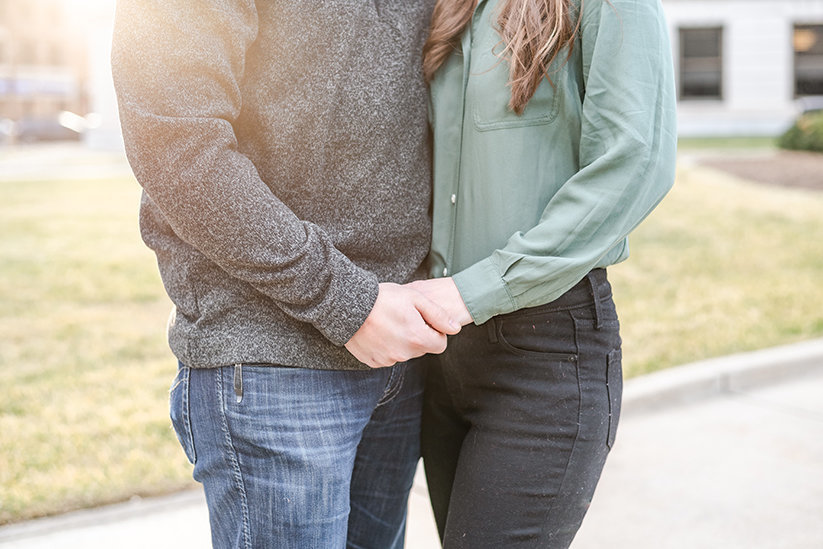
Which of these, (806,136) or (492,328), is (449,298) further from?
(806,136)

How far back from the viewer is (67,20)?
5609 cm

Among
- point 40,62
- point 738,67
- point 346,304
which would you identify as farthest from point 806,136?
point 40,62

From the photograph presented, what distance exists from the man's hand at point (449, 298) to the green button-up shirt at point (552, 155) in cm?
1

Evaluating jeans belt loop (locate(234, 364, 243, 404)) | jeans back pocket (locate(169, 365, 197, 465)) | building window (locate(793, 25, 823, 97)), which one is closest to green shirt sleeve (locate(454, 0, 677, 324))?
jeans belt loop (locate(234, 364, 243, 404))

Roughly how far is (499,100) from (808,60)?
29.1m

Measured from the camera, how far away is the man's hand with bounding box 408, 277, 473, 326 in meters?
1.44

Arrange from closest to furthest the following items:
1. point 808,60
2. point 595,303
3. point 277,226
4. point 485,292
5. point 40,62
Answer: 1. point 277,226
2. point 485,292
3. point 595,303
4. point 808,60
5. point 40,62

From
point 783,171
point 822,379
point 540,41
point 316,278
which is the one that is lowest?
point 783,171

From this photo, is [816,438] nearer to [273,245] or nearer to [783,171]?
[273,245]

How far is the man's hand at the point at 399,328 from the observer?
1.39 m

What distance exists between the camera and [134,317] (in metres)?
6.28

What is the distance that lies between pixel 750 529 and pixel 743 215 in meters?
7.02

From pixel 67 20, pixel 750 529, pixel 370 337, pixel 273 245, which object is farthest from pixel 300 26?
pixel 67 20

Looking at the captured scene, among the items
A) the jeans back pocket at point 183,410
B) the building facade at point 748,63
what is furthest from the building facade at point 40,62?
the jeans back pocket at point 183,410
